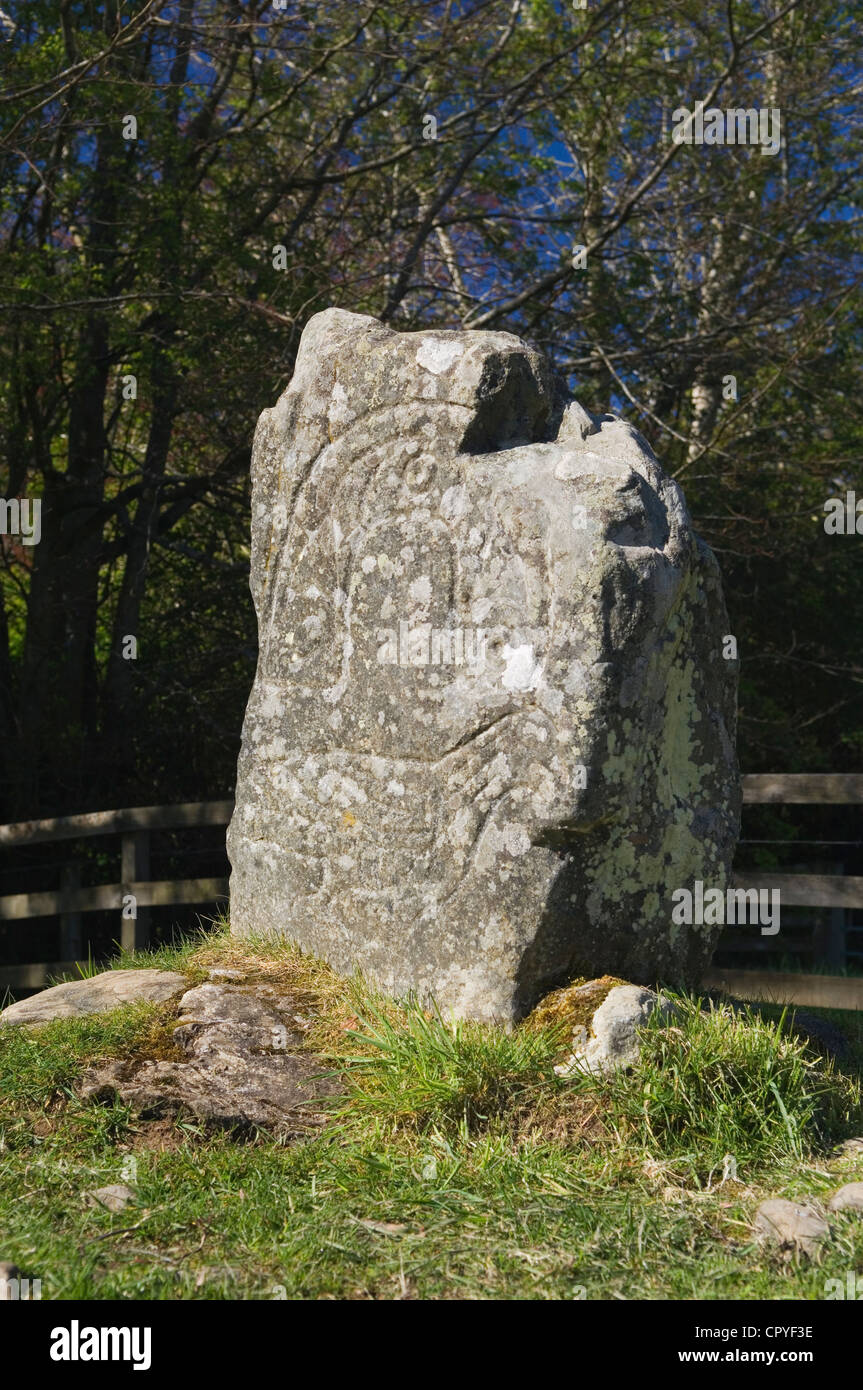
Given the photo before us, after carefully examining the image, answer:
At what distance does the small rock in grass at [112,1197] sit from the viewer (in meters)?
3.46

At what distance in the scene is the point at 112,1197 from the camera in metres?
3.50

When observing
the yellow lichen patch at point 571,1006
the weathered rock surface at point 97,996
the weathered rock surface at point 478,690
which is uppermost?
the weathered rock surface at point 478,690

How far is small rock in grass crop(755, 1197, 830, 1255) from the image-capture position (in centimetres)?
325

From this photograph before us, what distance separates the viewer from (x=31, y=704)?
8.80 meters

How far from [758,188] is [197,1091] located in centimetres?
862

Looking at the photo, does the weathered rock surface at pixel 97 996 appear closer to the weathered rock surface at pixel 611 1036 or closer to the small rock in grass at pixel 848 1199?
the weathered rock surface at pixel 611 1036

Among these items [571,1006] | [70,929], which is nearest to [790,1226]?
[571,1006]

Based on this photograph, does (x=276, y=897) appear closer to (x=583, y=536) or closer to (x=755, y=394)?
(x=583, y=536)

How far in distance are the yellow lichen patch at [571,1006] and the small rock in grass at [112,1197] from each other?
1.28 meters

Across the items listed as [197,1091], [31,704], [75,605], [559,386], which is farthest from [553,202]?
[197,1091]

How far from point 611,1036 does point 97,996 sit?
1929 mm

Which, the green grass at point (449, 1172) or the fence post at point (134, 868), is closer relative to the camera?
the green grass at point (449, 1172)

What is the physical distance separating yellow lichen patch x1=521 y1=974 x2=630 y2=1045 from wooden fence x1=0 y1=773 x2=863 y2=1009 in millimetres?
2615

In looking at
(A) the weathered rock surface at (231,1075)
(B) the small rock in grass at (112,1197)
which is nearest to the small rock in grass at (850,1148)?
(A) the weathered rock surface at (231,1075)
